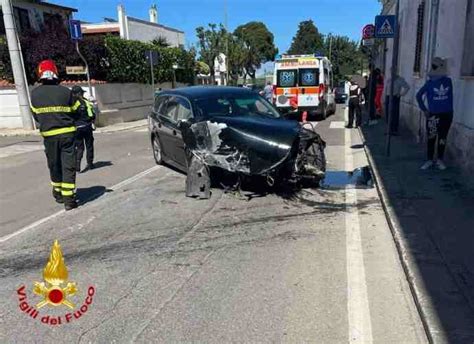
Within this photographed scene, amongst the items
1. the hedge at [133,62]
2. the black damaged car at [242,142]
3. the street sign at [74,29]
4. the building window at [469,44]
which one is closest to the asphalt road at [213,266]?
the black damaged car at [242,142]

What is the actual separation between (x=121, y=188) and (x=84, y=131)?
2.26 metres

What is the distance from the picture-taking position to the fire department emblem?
151 inches

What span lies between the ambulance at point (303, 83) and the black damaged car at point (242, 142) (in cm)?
1147

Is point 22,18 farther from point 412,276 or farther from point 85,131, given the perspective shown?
point 412,276

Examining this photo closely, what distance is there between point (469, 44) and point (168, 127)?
558 cm

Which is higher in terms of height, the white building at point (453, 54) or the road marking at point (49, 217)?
the white building at point (453, 54)

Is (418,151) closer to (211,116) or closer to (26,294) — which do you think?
(211,116)

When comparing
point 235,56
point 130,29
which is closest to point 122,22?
point 130,29

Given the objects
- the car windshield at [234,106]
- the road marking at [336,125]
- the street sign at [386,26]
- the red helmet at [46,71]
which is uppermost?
the street sign at [386,26]

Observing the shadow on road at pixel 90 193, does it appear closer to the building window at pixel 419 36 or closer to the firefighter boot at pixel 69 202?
the firefighter boot at pixel 69 202

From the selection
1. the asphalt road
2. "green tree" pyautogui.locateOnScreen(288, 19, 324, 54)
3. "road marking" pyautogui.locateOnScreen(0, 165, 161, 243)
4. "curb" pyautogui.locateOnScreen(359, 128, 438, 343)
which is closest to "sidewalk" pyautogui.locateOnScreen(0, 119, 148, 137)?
"road marking" pyautogui.locateOnScreen(0, 165, 161, 243)

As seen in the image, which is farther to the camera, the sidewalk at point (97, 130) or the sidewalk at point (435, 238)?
the sidewalk at point (97, 130)

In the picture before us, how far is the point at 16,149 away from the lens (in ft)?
45.5

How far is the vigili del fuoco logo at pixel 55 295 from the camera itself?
3.63 meters
